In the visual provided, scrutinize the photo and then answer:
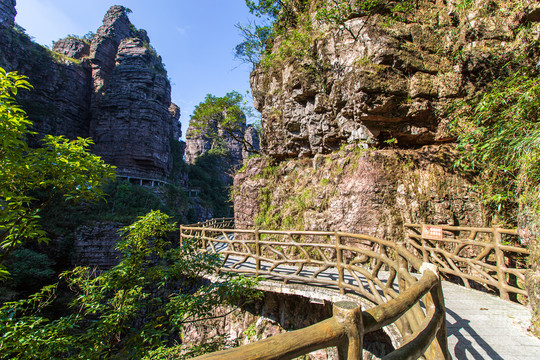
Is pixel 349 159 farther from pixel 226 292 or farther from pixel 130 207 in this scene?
pixel 130 207

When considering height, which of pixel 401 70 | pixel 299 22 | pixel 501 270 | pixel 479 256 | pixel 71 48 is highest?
pixel 71 48

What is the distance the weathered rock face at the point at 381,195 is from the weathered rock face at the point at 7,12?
33.3 meters

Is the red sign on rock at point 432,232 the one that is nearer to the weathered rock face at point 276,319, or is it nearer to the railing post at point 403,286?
the weathered rock face at point 276,319

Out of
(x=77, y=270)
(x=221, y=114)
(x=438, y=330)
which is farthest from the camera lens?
(x=221, y=114)


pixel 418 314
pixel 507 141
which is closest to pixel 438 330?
pixel 418 314

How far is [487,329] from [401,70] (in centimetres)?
746

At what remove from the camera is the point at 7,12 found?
71.9 ft

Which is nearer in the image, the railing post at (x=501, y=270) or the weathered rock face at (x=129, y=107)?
the railing post at (x=501, y=270)

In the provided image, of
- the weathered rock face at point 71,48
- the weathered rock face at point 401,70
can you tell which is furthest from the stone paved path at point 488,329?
the weathered rock face at point 71,48

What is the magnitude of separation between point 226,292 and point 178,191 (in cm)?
2492

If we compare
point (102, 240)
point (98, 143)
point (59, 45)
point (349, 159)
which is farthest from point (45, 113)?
point (349, 159)

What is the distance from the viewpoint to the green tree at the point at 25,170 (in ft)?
7.66

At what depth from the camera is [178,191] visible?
26.2m

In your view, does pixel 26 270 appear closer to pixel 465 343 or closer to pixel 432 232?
pixel 465 343
